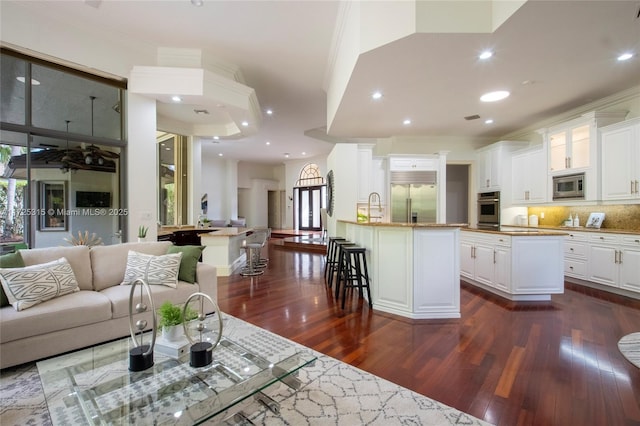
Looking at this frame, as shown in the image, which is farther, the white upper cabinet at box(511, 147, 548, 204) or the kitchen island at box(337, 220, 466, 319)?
the white upper cabinet at box(511, 147, 548, 204)

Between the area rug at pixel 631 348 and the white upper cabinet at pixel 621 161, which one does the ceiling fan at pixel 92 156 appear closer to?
the area rug at pixel 631 348

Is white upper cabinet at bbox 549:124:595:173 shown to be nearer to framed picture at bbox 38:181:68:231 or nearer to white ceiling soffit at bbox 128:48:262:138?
white ceiling soffit at bbox 128:48:262:138

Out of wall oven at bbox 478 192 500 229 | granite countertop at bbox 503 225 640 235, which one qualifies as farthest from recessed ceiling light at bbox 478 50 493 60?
wall oven at bbox 478 192 500 229

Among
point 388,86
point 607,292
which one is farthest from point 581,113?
point 388,86

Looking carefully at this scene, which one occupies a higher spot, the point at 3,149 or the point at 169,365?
the point at 3,149

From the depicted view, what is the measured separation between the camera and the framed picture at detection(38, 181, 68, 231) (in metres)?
3.81

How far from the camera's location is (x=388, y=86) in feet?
12.5

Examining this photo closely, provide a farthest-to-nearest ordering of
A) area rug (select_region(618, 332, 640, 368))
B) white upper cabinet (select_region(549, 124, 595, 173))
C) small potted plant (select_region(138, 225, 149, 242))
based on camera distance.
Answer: white upper cabinet (select_region(549, 124, 595, 173)) < small potted plant (select_region(138, 225, 149, 242)) < area rug (select_region(618, 332, 640, 368))

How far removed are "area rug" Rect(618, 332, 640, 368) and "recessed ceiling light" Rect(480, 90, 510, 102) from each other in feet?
12.0

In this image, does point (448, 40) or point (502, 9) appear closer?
point (502, 9)

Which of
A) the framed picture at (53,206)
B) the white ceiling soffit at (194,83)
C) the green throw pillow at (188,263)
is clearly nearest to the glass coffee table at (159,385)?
the green throw pillow at (188,263)

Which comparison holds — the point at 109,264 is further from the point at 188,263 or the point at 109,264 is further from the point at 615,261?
the point at 615,261

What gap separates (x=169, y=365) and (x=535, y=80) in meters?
5.10

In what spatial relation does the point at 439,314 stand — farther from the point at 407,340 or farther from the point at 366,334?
the point at 366,334
